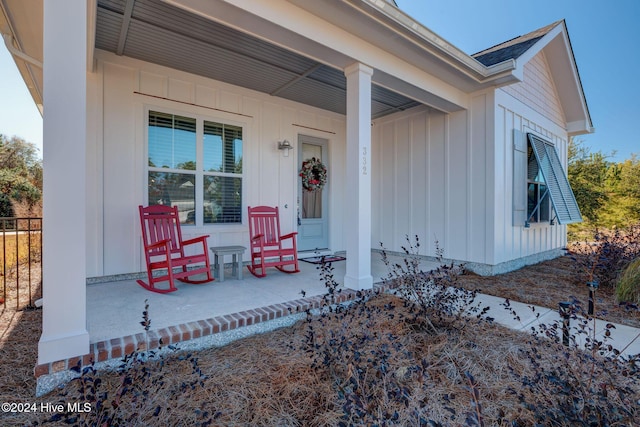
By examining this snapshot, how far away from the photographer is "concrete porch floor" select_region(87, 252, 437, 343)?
94.4 inches

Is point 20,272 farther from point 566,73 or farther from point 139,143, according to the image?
point 566,73

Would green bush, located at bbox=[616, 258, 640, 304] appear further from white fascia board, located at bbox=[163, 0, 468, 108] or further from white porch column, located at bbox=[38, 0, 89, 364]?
white porch column, located at bbox=[38, 0, 89, 364]

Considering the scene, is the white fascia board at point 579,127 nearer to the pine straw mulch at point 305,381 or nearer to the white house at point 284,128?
the white house at point 284,128

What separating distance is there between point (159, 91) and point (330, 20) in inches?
94.8

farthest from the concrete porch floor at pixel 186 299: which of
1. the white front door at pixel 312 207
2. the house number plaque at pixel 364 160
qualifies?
the white front door at pixel 312 207

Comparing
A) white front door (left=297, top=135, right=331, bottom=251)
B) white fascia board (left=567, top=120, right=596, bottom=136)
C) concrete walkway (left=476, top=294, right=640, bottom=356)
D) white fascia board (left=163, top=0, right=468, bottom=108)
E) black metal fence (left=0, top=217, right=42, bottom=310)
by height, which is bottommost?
concrete walkway (left=476, top=294, right=640, bottom=356)

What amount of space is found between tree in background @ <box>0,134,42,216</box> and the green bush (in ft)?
45.5

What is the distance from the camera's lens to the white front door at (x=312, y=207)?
18.1ft

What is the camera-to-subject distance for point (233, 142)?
468 centimetres

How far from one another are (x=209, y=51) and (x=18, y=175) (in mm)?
12502

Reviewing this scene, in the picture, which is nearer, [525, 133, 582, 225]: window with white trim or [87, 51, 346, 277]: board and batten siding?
[87, 51, 346, 277]: board and batten siding

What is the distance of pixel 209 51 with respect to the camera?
3613 mm

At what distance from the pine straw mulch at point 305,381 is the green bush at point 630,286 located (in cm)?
182

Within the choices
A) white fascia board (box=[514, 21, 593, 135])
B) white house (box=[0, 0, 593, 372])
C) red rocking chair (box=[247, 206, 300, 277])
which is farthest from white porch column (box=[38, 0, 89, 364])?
white fascia board (box=[514, 21, 593, 135])
